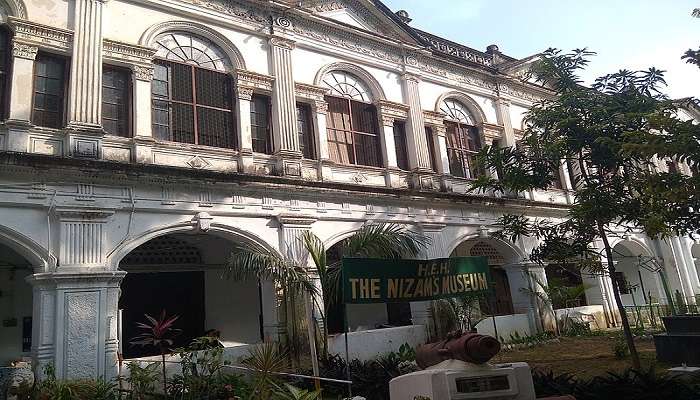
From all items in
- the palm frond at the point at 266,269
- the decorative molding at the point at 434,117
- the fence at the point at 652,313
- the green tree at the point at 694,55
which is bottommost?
the fence at the point at 652,313

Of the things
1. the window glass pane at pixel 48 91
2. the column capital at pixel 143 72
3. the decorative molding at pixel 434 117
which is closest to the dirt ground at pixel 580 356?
the decorative molding at pixel 434 117

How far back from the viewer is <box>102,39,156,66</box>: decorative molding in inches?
361

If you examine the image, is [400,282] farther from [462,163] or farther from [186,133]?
[462,163]

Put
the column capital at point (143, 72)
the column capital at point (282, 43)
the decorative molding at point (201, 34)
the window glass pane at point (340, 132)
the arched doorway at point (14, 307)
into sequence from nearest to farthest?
the arched doorway at point (14, 307)
the column capital at point (143, 72)
the decorative molding at point (201, 34)
the column capital at point (282, 43)
the window glass pane at point (340, 132)

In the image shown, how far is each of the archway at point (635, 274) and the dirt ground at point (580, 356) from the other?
254 inches

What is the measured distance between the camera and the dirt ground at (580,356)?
8.65m

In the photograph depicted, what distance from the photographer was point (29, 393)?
258 inches

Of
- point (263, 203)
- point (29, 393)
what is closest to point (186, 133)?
point (263, 203)

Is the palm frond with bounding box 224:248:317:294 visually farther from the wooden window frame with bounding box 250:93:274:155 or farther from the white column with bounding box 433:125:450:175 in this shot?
the white column with bounding box 433:125:450:175

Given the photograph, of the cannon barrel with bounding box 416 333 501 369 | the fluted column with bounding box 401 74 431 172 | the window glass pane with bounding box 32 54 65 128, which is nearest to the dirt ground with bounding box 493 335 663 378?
the cannon barrel with bounding box 416 333 501 369

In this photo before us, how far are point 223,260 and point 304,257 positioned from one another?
2.43 meters

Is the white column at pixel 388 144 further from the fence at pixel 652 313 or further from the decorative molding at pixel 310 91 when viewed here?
the fence at pixel 652 313

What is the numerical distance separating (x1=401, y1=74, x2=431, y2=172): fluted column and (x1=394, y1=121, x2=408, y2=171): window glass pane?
111mm

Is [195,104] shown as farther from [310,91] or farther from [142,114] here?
[310,91]
